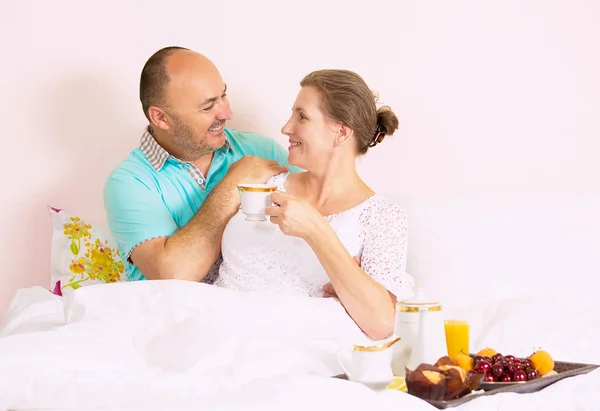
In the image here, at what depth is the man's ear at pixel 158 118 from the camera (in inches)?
112

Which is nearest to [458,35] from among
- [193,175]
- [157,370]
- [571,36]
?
[571,36]

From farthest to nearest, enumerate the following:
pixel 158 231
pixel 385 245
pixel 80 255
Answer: pixel 80 255 < pixel 158 231 < pixel 385 245

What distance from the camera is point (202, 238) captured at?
8.41 ft

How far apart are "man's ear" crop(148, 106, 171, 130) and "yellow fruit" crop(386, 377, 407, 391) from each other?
1441mm

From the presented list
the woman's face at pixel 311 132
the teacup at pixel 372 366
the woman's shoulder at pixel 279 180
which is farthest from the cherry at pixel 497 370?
the woman's shoulder at pixel 279 180

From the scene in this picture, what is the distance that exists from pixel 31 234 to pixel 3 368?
1.69 m

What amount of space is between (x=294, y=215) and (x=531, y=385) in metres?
0.76

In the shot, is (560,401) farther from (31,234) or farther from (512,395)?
(31,234)

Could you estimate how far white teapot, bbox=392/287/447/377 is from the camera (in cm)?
178

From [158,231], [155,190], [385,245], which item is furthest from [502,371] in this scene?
[155,190]

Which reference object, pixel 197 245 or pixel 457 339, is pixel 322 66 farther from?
pixel 457 339

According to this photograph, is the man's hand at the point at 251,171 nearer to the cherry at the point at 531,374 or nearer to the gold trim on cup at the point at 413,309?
the gold trim on cup at the point at 413,309

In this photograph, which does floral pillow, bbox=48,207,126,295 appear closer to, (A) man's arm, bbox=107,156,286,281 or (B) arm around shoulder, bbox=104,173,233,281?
(B) arm around shoulder, bbox=104,173,233,281

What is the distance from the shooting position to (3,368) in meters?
1.62
